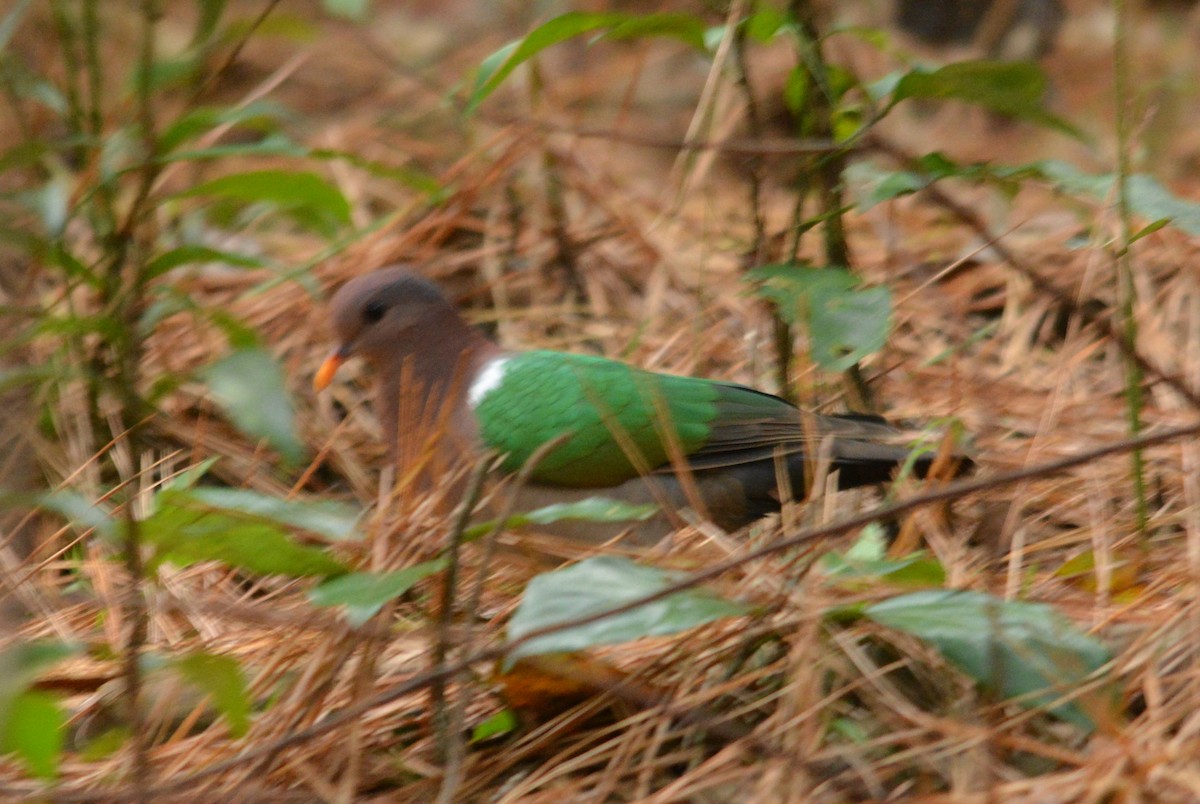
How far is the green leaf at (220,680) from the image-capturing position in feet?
5.04

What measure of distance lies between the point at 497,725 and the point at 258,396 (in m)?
1.18

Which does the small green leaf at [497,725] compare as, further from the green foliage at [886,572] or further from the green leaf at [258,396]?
the green leaf at [258,396]

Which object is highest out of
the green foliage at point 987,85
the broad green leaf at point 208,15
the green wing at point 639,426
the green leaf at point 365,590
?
the broad green leaf at point 208,15

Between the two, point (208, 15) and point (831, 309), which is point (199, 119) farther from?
point (831, 309)

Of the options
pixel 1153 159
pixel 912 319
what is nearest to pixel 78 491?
pixel 912 319

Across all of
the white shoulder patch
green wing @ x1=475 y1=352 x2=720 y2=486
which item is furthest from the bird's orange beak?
green wing @ x1=475 y1=352 x2=720 y2=486

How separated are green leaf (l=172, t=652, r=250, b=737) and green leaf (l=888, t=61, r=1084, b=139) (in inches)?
59.3

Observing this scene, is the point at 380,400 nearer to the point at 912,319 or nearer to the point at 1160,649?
the point at 912,319

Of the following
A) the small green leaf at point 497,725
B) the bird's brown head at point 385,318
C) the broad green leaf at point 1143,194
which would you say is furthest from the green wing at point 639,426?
the small green leaf at point 497,725

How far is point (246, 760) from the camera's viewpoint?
1642 mm

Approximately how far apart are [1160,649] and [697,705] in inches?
26.9

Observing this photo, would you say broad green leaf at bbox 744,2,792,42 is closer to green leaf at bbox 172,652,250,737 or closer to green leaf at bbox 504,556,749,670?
green leaf at bbox 504,556,749,670

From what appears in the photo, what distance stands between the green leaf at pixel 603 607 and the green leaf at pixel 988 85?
3.45 feet

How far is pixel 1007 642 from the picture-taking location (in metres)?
1.75
